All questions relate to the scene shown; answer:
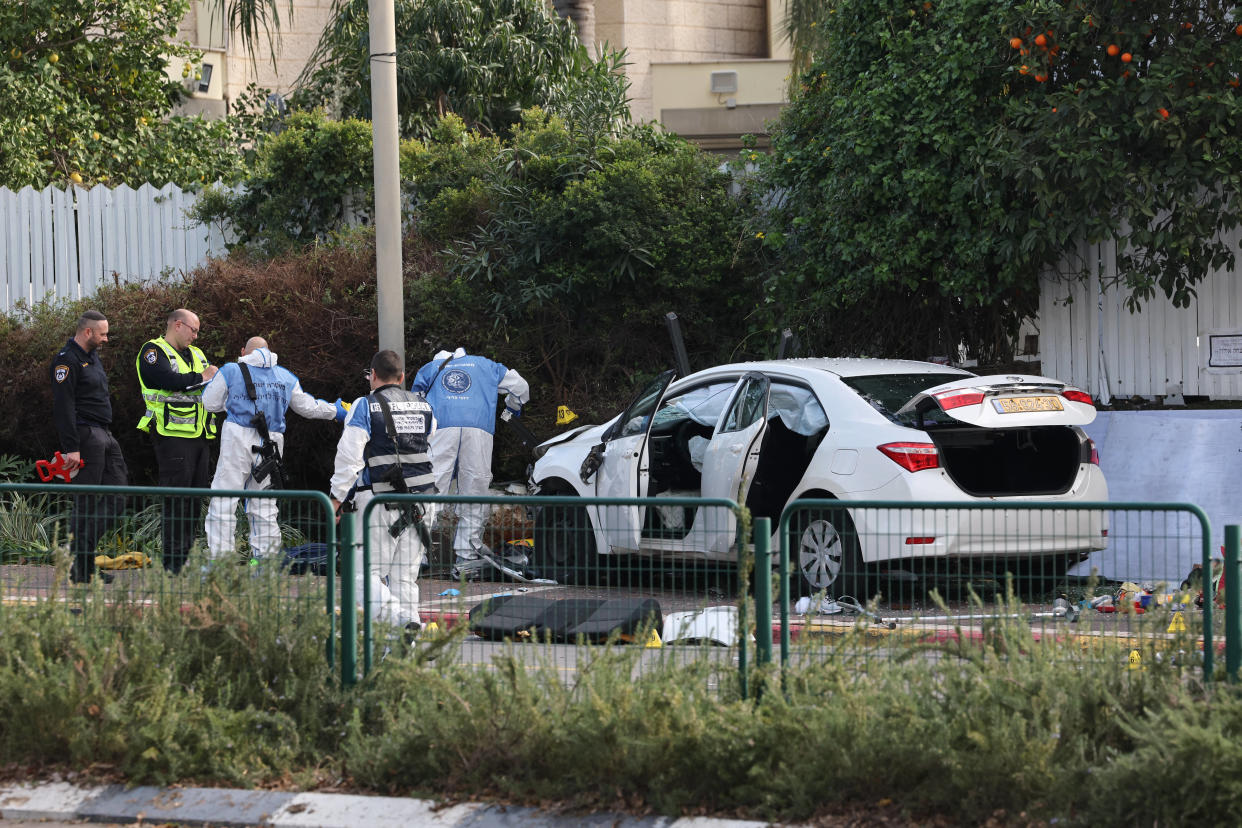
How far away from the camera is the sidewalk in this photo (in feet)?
15.8

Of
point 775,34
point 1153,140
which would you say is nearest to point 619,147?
point 1153,140

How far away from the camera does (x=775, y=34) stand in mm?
29109

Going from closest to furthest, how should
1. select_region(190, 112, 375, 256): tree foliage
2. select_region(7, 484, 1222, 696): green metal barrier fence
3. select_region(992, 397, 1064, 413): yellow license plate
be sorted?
1. select_region(7, 484, 1222, 696): green metal barrier fence
2. select_region(992, 397, 1064, 413): yellow license plate
3. select_region(190, 112, 375, 256): tree foliage

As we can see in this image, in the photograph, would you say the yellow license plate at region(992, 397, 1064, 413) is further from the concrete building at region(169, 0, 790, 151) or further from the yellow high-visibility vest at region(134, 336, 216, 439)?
the concrete building at region(169, 0, 790, 151)

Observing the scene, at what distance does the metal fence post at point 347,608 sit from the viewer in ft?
18.5

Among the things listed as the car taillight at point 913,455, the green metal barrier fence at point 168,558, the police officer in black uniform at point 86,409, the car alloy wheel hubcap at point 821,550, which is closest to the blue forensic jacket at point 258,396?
Answer: the police officer in black uniform at point 86,409

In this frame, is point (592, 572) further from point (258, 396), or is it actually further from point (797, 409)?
point (258, 396)

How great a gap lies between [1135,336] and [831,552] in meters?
5.85

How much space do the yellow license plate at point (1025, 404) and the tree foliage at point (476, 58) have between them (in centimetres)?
1085

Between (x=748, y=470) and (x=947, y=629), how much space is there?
137 inches

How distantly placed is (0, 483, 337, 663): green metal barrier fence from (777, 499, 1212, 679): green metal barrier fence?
6.38 ft

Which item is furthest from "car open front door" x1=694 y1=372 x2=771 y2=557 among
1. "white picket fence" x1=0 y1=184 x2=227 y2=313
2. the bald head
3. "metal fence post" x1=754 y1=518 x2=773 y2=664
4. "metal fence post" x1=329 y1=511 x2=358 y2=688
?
"white picket fence" x1=0 y1=184 x2=227 y2=313

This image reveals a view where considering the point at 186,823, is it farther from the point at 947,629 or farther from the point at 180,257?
the point at 180,257

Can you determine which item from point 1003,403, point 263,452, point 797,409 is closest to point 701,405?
point 797,409
